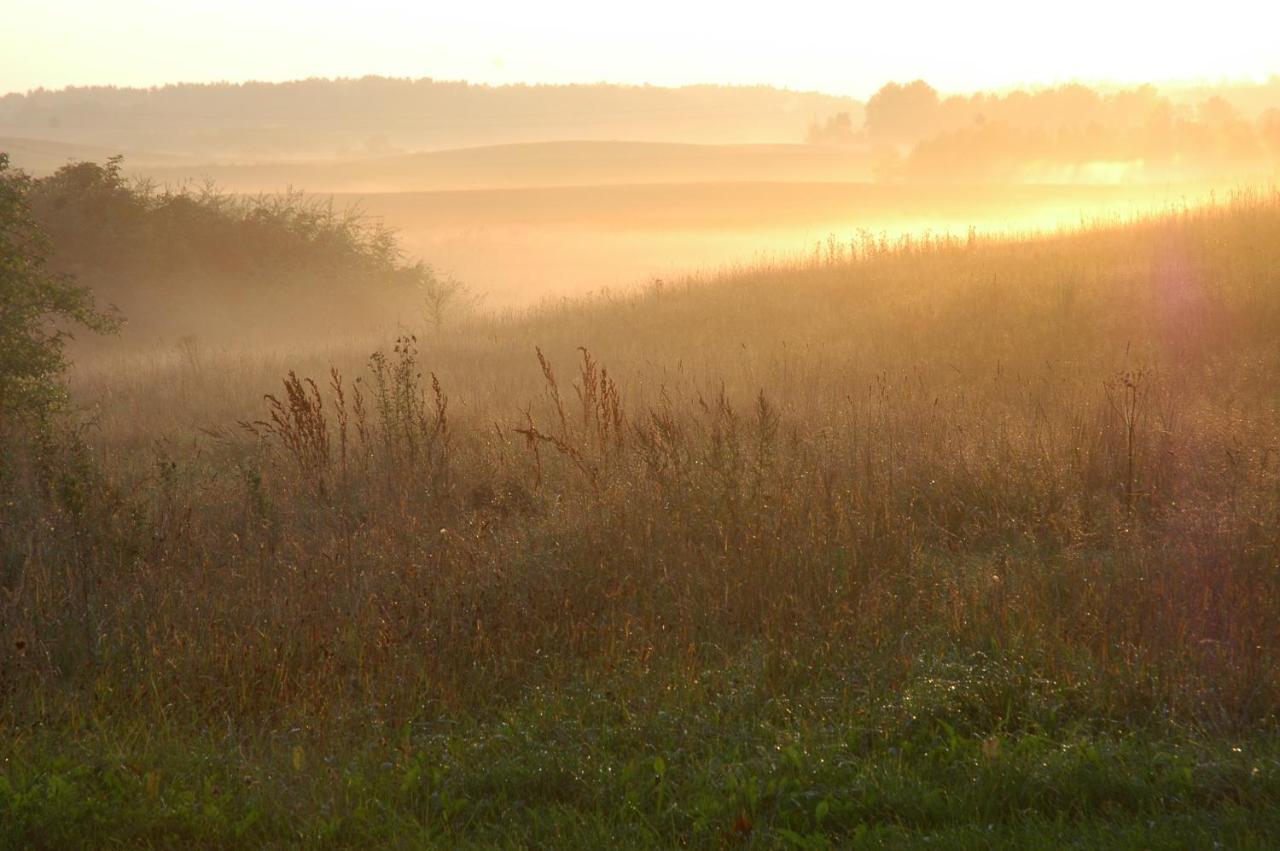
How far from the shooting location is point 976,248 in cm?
1730

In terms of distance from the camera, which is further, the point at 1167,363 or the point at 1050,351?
the point at 1050,351

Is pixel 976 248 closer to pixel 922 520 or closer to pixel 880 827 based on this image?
pixel 922 520

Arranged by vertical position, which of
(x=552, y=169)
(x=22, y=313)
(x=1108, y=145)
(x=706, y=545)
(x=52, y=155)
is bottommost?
(x=706, y=545)

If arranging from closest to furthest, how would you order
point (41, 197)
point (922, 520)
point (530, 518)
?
point (922, 520) < point (530, 518) < point (41, 197)

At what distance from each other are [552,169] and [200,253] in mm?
74405

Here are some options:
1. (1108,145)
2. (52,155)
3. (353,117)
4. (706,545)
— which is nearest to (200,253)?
(706,545)

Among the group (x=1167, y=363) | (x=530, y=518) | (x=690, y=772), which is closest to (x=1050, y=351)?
(x=1167, y=363)

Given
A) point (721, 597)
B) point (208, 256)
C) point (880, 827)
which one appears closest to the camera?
point (880, 827)

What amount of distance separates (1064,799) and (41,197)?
26.1m

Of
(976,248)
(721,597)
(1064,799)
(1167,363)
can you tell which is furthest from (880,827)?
(976,248)

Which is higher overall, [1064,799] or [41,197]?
[41,197]

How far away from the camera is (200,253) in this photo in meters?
26.1

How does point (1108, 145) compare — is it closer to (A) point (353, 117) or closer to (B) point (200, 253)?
(B) point (200, 253)

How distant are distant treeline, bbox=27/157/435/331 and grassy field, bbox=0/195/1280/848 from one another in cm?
1676
